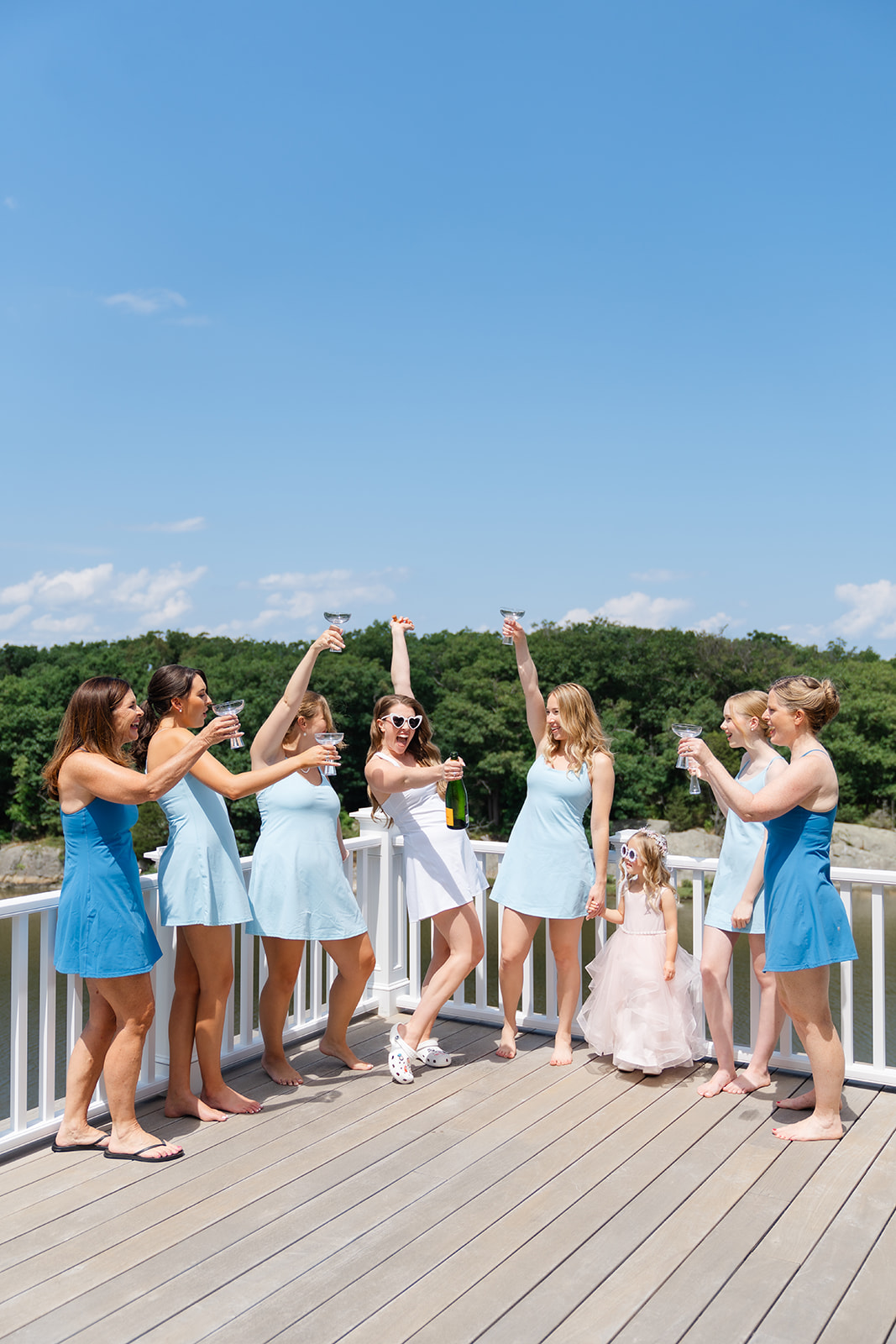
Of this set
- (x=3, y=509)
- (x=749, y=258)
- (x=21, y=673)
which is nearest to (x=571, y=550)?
(x=749, y=258)

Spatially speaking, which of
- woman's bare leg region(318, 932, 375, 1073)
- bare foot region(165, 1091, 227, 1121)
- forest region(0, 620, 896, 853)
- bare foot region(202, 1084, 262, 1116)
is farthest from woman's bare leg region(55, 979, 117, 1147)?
forest region(0, 620, 896, 853)

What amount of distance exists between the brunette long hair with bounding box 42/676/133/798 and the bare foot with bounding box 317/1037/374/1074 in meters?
1.70

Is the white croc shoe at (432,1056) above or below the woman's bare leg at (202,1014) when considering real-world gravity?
below

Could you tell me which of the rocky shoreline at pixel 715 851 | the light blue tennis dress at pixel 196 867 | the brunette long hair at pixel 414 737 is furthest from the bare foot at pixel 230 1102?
the rocky shoreline at pixel 715 851

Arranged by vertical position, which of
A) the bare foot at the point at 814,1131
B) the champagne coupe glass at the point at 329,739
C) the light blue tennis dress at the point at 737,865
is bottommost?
the bare foot at the point at 814,1131

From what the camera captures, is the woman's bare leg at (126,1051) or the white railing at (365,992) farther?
the white railing at (365,992)

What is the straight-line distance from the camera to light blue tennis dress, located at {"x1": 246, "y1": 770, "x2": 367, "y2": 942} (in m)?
3.55

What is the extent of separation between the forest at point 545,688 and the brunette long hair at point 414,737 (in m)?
25.2

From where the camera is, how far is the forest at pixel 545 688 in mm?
29250

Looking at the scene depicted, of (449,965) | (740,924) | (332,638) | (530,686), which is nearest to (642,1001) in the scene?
(740,924)

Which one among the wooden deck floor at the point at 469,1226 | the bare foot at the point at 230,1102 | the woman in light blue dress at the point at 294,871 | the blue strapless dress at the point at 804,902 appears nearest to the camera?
the wooden deck floor at the point at 469,1226

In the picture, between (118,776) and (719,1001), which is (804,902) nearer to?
(719,1001)

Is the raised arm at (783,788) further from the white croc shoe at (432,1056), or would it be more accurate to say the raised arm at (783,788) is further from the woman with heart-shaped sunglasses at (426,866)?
the white croc shoe at (432,1056)

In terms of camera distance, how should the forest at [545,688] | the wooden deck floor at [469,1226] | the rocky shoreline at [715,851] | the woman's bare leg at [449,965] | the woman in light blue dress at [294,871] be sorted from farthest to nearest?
1. the forest at [545,688]
2. the rocky shoreline at [715,851]
3. the woman's bare leg at [449,965]
4. the woman in light blue dress at [294,871]
5. the wooden deck floor at [469,1226]
